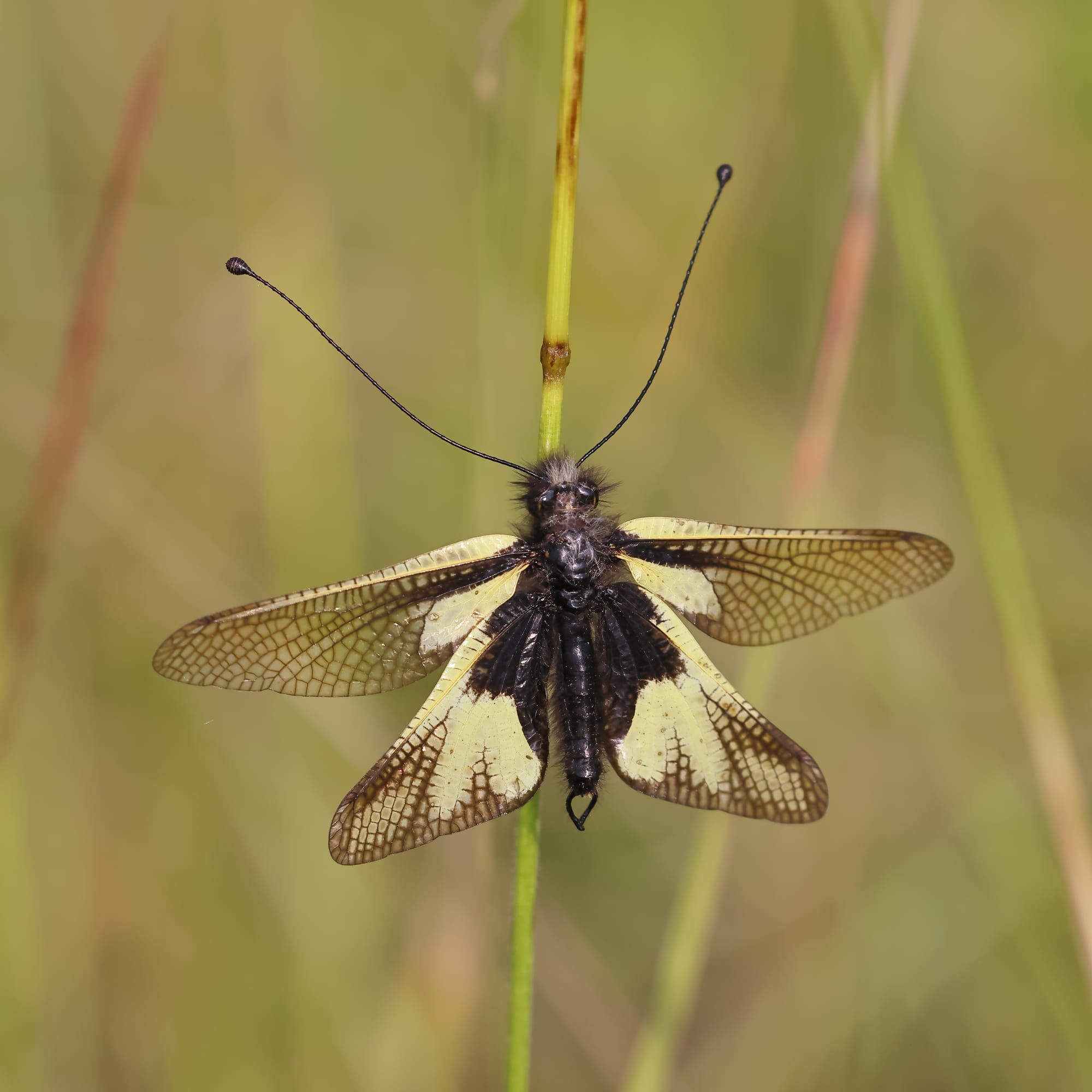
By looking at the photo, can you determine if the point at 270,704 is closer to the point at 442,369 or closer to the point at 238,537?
the point at 238,537

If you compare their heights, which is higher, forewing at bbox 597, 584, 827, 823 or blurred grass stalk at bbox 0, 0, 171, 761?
blurred grass stalk at bbox 0, 0, 171, 761

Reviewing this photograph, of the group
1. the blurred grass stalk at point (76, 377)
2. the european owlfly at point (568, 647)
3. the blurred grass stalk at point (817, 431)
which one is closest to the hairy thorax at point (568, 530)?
the european owlfly at point (568, 647)

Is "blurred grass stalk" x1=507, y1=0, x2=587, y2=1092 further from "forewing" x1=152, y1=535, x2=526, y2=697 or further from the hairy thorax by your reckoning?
"forewing" x1=152, y1=535, x2=526, y2=697

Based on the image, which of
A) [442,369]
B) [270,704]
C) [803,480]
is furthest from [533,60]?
[270,704]

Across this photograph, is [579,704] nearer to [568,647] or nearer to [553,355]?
[568,647]

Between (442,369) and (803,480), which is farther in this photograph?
(442,369)

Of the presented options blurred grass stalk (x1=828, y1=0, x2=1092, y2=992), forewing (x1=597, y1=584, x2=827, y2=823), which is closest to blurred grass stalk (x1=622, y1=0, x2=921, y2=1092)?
blurred grass stalk (x1=828, y1=0, x2=1092, y2=992)

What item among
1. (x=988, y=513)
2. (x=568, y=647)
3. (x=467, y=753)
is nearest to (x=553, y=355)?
(x=568, y=647)
